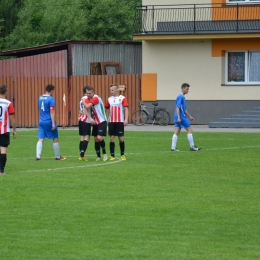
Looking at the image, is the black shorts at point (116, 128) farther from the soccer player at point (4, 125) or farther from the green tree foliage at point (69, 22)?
the green tree foliage at point (69, 22)

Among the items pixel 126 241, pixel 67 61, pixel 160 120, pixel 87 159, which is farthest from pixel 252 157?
pixel 67 61

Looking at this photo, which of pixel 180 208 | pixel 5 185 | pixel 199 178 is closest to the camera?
pixel 180 208

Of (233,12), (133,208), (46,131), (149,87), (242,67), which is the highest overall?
(233,12)

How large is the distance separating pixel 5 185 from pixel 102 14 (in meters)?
40.8

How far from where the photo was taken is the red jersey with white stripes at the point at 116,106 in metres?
19.4

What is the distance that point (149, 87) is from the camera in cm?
3622

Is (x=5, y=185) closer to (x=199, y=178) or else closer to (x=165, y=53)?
(x=199, y=178)

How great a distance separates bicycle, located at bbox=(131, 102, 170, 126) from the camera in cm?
3562

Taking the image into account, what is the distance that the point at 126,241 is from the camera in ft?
31.9

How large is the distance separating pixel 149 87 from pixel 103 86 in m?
2.06

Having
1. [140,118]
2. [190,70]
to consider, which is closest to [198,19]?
[190,70]

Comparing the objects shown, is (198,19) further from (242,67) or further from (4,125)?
(4,125)

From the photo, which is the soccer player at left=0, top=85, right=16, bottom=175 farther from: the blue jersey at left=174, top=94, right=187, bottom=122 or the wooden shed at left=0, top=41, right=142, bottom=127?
the wooden shed at left=0, top=41, right=142, bottom=127

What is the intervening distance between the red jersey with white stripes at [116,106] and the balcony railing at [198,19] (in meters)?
16.0
